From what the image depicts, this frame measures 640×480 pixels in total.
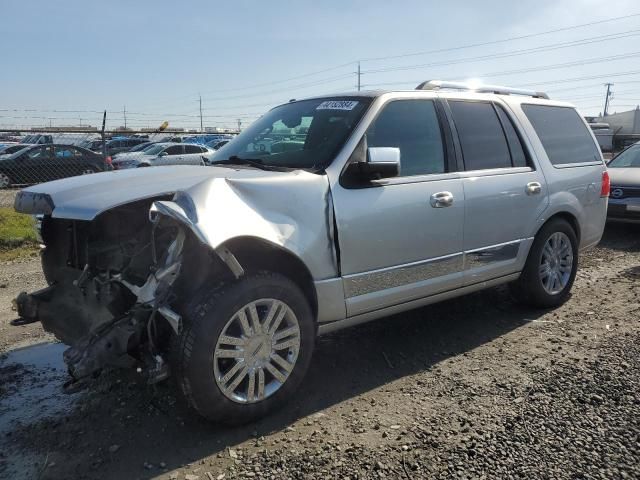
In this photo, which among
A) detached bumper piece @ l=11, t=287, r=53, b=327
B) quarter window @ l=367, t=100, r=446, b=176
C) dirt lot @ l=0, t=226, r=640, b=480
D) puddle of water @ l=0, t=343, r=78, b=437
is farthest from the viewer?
quarter window @ l=367, t=100, r=446, b=176

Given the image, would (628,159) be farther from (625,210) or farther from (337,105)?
(337,105)

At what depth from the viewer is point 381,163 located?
3.43m

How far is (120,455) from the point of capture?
9.49 feet

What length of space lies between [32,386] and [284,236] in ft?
6.92

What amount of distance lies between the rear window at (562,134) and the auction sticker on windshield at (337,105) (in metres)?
1.96

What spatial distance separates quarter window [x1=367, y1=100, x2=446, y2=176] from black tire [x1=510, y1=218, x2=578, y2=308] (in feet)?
4.63

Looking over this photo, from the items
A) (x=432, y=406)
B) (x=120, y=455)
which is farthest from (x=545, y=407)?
(x=120, y=455)

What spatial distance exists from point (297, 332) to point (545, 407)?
5.14ft

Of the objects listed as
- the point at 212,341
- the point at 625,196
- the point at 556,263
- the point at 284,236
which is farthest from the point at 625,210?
the point at 212,341

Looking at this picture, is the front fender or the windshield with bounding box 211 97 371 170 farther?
the windshield with bounding box 211 97 371 170

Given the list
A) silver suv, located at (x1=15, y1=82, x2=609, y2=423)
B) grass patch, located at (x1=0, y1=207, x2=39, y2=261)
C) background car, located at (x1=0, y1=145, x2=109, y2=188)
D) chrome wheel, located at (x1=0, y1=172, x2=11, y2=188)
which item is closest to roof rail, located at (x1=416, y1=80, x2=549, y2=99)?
silver suv, located at (x1=15, y1=82, x2=609, y2=423)

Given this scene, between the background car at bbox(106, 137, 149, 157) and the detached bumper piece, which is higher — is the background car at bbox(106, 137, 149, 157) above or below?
above

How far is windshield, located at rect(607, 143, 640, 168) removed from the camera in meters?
9.80

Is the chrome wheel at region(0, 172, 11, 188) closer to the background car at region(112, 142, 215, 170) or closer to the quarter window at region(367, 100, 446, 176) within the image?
the background car at region(112, 142, 215, 170)
